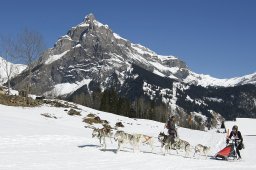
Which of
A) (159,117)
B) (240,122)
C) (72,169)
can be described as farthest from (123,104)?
(72,169)

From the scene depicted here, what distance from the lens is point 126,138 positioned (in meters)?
23.0

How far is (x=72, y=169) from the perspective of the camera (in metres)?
16.9

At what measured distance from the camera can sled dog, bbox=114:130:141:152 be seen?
22812 millimetres

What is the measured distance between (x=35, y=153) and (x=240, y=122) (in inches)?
2925

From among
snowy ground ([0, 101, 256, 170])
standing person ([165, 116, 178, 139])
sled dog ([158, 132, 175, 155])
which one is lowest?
snowy ground ([0, 101, 256, 170])

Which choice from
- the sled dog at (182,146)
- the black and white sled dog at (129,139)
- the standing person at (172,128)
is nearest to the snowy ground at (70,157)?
the black and white sled dog at (129,139)

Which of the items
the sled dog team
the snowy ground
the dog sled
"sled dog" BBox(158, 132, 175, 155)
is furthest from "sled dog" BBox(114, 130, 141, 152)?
the dog sled

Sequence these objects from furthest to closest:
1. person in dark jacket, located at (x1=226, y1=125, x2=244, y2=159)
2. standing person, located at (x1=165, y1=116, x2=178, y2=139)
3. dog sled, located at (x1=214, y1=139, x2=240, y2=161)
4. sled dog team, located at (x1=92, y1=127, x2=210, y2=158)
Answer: standing person, located at (x1=165, y1=116, x2=178, y2=139) < person in dark jacket, located at (x1=226, y1=125, x2=244, y2=159) < dog sled, located at (x1=214, y1=139, x2=240, y2=161) < sled dog team, located at (x1=92, y1=127, x2=210, y2=158)

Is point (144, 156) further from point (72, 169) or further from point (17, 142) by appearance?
point (17, 142)

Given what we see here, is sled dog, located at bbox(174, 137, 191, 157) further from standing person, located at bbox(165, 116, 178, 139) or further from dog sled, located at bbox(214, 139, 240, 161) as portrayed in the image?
dog sled, located at bbox(214, 139, 240, 161)

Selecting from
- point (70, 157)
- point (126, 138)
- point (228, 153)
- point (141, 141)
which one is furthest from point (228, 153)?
point (70, 157)

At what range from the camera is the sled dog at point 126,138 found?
2281cm

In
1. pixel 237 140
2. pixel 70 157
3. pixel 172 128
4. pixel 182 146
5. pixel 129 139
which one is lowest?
pixel 70 157

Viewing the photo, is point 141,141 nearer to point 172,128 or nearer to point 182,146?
point 182,146
